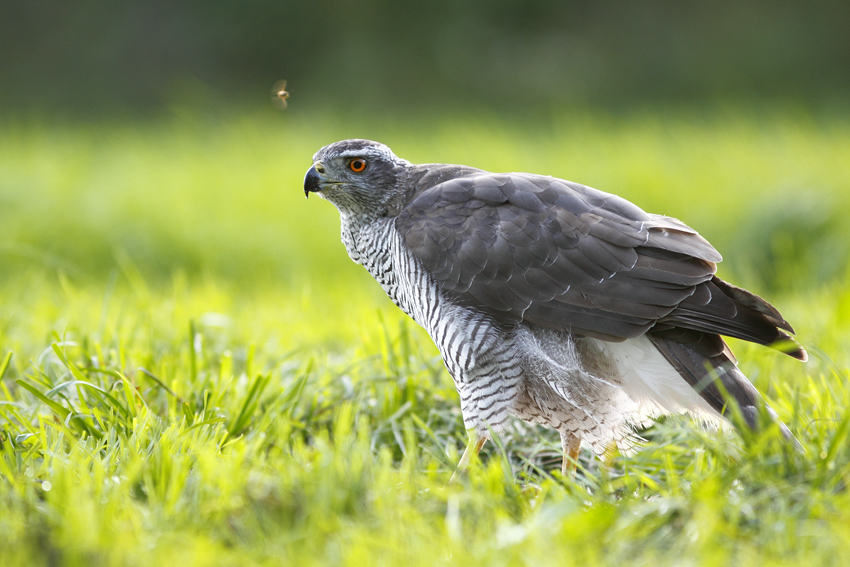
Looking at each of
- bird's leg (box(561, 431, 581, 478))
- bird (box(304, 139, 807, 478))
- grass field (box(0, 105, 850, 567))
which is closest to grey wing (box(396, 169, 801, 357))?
bird (box(304, 139, 807, 478))

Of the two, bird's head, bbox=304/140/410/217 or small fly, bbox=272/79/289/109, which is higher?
small fly, bbox=272/79/289/109

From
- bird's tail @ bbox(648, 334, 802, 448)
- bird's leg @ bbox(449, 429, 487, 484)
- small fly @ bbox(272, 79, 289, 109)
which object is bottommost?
bird's leg @ bbox(449, 429, 487, 484)

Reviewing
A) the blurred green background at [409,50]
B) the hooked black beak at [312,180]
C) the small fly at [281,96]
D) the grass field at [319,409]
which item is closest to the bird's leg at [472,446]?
the grass field at [319,409]

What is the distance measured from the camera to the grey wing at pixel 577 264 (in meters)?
3.29

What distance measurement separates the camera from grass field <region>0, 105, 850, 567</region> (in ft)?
8.22

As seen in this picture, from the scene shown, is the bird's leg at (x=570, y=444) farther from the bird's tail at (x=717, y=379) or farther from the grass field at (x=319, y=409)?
the bird's tail at (x=717, y=379)

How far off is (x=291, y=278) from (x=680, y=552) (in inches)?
204

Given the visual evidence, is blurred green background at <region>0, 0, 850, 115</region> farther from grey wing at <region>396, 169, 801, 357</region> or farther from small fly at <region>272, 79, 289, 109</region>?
grey wing at <region>396, 169, 801, 357</region>

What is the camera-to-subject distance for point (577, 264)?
3424 mm

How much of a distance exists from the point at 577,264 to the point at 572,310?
0.61 ft

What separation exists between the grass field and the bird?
23 centimetres

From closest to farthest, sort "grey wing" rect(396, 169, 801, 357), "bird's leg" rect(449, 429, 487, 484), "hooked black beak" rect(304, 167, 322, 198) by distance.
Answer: "grey wing" rect(396, 169, 801, 357), "bird's leg" rect(449, 429, 487, 484), "hooked black beak" rect(304, 167, 322, 198)

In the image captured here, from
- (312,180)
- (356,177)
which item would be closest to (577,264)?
(356,177)

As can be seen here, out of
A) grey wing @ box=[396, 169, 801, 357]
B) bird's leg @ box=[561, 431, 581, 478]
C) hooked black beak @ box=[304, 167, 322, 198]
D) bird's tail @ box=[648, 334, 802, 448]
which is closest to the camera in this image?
bird's tail @ box=[648, 334, 802, 448]
